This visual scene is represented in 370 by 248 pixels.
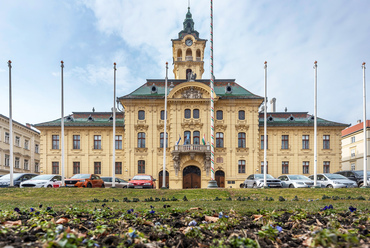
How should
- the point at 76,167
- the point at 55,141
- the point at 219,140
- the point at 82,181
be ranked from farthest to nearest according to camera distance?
the point at 55,141, the point at 76,167, the point at 219,140, the point at 82,181

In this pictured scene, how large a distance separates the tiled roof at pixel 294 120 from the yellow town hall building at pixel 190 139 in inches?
5.3

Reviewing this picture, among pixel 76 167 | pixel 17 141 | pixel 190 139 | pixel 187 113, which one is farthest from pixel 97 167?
pixel 17 141

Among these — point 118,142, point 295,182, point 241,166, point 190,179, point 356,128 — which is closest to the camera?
point 295,182

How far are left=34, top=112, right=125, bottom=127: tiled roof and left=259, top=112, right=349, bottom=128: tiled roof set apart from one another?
20.4 metres

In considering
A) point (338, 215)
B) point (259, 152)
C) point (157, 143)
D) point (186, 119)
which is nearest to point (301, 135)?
point (259, 152)

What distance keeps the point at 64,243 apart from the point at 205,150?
118 ft

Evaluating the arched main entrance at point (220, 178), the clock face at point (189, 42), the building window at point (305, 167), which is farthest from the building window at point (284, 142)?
the clock face at point (189, 42)

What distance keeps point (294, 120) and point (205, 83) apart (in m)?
13.7

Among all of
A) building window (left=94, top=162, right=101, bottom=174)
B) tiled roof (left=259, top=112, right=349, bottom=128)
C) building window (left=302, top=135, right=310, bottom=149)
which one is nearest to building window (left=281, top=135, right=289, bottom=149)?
tiled roof (left=259, top=112, right=349, bottom=128)

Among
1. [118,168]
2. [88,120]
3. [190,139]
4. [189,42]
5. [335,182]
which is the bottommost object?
[118,168]

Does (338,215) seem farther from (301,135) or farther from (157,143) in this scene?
(301,135)

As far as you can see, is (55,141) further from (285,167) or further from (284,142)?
(285,167)

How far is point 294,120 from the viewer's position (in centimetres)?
4500

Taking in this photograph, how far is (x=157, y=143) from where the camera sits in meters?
41.5
